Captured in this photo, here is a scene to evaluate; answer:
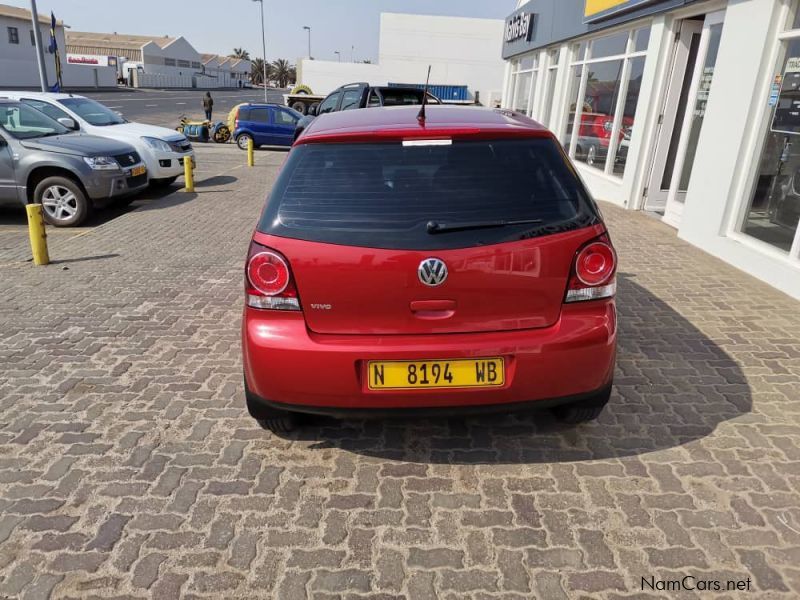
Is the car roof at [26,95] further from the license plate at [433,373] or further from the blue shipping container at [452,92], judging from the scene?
the blue shipping container at [452,92]

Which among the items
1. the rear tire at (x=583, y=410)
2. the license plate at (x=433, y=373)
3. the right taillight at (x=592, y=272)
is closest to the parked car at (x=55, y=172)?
the license plate at (x=433, y=373)

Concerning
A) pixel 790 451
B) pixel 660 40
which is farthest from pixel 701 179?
pixel 790 451

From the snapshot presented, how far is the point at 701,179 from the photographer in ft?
24.3

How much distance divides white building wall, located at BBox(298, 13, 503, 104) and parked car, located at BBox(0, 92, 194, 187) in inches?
→ 1520

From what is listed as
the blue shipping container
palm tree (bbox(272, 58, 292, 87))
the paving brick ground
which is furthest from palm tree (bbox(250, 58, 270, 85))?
the paving brick ground

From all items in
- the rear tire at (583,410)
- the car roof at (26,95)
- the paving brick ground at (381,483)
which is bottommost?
the paving brick ground at (381,483)

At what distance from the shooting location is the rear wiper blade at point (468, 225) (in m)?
2.64

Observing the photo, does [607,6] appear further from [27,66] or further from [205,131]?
[27,66]

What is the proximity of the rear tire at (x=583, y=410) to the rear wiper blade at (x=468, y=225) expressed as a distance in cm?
100

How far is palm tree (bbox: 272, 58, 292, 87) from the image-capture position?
128 m

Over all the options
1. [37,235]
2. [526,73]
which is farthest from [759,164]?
[526,73]

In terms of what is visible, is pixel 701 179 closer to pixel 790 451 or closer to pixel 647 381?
pixel 647 381

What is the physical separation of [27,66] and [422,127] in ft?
239

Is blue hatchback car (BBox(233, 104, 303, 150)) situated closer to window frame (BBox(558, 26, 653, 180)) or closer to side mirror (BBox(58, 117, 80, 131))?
side mirror (BBox(58, 117, 80, 131))
